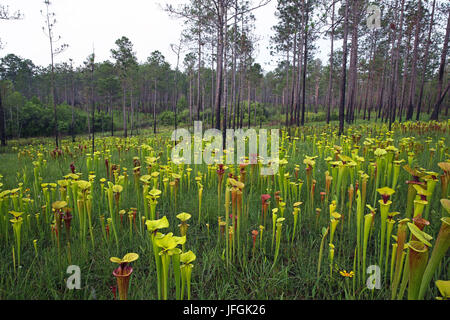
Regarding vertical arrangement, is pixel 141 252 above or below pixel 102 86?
below

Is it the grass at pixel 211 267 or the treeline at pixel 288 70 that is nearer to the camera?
the grass at pixel 211 267

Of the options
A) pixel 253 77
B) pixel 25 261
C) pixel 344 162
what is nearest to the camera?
pixel 25 261

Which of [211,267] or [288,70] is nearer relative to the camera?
[211,267]

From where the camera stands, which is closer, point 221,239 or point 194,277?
point 194,277

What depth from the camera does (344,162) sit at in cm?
229

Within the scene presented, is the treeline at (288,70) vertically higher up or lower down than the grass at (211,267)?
higher up

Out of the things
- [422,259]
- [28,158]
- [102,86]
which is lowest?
[28,158]

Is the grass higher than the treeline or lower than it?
lower

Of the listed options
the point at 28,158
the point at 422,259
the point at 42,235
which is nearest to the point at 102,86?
the point at 28,158

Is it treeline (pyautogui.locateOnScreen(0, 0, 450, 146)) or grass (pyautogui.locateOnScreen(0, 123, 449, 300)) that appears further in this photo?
treeline (pyautogui.locateOnScreen(0, 0, 450, 146))

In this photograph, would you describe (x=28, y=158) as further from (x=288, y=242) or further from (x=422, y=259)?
(x=422, y=259)

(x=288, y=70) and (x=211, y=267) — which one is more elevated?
(x=288, y=70)
